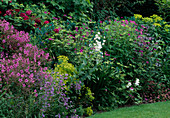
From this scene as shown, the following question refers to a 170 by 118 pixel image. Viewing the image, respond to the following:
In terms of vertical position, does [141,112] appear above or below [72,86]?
below

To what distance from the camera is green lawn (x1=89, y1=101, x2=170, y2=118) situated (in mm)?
4449

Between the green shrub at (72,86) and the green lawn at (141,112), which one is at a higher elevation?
the green shrub at (72,86)

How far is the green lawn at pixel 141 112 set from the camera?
445 centimetres

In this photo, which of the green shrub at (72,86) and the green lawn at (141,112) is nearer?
the green shrub at (72,86)

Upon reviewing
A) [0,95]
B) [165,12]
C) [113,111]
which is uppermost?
[165,12]

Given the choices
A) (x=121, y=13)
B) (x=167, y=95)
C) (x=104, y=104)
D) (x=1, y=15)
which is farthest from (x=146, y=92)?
(x=121, y=13)

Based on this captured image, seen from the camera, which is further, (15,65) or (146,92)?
(146,92)

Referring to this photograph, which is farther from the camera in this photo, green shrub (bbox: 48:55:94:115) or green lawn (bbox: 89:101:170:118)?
green lawn (bbox: 89:101:170:118)

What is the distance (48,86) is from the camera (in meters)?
3.76

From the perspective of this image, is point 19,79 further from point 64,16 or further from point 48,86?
point 64,16

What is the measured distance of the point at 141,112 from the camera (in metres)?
4.65

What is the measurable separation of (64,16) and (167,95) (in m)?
3.56

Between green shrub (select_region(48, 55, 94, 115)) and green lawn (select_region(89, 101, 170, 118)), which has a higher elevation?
green shrub (select_region(48, 55, 94, 115))

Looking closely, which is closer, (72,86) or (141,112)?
(72,86)
